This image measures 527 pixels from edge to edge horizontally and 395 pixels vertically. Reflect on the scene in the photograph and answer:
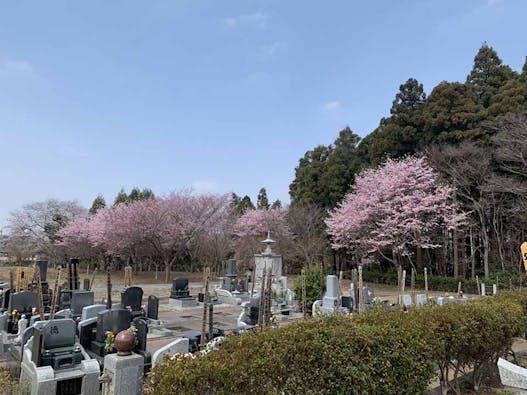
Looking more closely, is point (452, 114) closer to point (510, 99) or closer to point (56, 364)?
point (510, 99)

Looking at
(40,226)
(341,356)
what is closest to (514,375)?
(341,356)

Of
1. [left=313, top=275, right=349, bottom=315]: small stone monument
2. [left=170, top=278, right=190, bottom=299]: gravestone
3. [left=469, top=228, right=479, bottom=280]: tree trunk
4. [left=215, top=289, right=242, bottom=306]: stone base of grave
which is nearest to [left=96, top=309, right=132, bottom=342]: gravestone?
[left=313, top=275, right=349, bottom=315]: small stone monument

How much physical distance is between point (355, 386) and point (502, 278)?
67.5 ft

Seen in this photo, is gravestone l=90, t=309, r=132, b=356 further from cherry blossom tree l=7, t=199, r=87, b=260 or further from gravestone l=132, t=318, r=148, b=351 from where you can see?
cherry blossom tree l=7, t=199, r=87, b=260

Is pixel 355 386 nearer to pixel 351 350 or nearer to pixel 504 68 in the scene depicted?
pixel 351 350

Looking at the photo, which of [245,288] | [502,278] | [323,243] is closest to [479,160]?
[502,278]

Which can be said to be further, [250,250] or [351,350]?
[250,250]

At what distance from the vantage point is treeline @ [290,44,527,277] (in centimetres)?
1945

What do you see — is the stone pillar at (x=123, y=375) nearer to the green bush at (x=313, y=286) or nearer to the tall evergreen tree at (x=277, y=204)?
the green bush at (x=313, y=286)

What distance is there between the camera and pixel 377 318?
4.10 m

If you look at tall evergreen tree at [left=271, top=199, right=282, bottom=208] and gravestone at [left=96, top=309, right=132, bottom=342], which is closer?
gravestone at [left=96, top=309, right=132, bottom=342]

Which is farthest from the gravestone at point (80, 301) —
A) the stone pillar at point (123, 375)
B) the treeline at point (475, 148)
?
the treeline at point (475, 148)

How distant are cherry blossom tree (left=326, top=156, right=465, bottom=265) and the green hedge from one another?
709 inches

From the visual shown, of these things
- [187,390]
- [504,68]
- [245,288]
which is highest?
[504,68]
